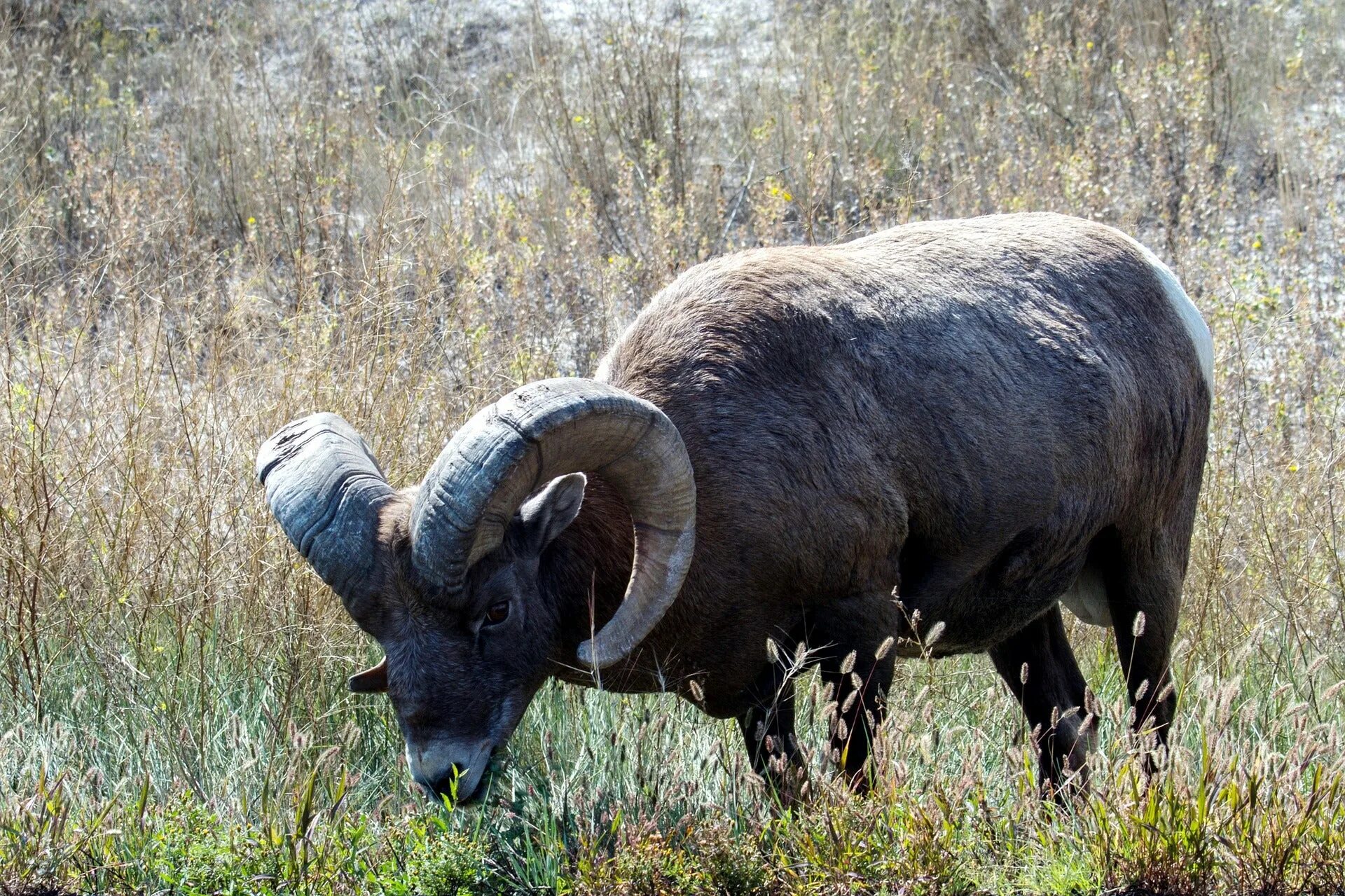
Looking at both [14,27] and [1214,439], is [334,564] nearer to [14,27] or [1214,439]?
[1214,439]

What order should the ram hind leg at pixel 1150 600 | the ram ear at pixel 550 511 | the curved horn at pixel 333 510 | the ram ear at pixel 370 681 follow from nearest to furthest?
1. the curved horn at pixel 333 510
2. the ram ear at pixel 550 511
3. the ram ear at pixel 370 681
4. the ram hind leg at pixel 1150 600

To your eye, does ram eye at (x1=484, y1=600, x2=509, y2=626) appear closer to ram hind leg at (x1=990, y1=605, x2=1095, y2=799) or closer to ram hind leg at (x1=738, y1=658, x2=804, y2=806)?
ram hind leg at (x1=738, y1=658, x2=804, y2=806)

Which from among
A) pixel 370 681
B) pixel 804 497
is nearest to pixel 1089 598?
pixel 804 497

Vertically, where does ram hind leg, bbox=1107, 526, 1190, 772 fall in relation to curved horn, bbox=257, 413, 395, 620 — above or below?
below

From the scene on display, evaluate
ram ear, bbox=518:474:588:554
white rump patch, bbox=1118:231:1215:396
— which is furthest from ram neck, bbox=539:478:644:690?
white rump patch, bbox=1118:231:1215:396

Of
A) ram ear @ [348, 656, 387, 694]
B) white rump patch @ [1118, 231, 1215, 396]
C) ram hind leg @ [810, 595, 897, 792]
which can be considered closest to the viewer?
ram ear @ [348, 656, 387, 694]

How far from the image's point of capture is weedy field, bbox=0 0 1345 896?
4.06 meters

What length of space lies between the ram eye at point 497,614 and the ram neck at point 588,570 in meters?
0.20

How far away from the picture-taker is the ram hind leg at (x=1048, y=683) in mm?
5449

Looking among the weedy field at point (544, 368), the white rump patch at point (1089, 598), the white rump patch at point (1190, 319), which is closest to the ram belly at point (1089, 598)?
the white rump patch at point (1089, 598)

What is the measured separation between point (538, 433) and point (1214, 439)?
4.57m

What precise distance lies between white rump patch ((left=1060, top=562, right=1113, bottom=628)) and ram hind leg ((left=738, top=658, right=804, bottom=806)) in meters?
1.32

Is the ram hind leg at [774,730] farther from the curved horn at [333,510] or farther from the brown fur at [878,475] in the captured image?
the curved horn at [333,510]

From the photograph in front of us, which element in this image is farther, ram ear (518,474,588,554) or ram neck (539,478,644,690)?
ram neck (539,478,644,690)
